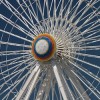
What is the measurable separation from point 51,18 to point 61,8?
119 cm

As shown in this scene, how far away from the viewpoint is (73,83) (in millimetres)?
32750

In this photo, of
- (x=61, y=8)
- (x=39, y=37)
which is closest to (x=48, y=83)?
(x=39, y=37)

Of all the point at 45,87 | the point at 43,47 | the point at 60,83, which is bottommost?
the point at 45,87

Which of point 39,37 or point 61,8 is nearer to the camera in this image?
point 39,37

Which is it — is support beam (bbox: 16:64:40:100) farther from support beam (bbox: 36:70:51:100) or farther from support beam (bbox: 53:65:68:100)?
support beam (bbox: 53:65:68:100)

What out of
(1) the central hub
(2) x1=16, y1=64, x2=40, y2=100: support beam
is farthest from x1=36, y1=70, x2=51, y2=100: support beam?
(1) the central hub

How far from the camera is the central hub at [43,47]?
103 ft

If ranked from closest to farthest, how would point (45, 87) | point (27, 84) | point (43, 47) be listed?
point (43, 47) → point (27, 84) → point (45, 87)

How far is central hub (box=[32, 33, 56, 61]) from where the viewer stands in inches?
1240

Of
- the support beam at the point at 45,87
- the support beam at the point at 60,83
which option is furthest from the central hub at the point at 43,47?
the support beam at the point at 45,87

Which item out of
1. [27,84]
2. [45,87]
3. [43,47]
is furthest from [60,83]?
[43,47]

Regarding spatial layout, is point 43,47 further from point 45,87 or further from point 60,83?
point 45,87

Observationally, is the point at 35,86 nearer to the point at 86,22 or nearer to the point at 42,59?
the point at 42,59

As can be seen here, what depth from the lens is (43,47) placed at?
3142 centimetres
